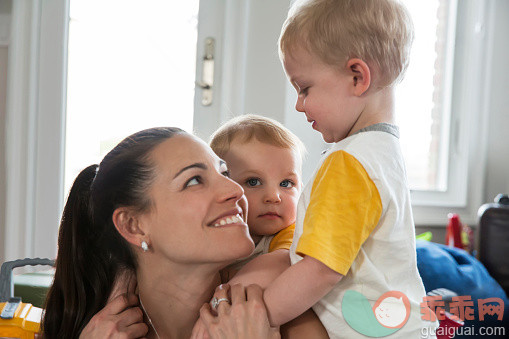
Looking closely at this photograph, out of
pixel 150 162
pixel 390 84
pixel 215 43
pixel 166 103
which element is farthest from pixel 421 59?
pixel 150 162

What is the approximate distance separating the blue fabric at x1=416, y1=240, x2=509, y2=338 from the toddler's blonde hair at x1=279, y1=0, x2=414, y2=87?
1.30 meters

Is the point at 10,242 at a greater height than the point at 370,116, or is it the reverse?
the point at 370,116

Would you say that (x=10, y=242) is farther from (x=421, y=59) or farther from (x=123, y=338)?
(x=421, y=59)

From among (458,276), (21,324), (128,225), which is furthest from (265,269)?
(458,276)

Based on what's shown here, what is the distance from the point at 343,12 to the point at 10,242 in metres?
2.23

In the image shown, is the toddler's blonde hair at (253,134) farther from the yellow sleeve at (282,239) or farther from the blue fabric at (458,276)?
the blue fabric at (458,276)

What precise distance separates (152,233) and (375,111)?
0.59 meters

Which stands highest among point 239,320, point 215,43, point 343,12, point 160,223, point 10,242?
point 215,43

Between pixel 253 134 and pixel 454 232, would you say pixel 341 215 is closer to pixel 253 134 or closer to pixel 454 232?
pixel 253 134

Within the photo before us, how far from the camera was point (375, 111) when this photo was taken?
1.14m

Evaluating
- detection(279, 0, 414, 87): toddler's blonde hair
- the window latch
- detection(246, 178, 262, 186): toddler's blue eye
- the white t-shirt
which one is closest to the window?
the window latch

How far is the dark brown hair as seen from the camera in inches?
52.6

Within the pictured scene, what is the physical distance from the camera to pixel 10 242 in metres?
2.66

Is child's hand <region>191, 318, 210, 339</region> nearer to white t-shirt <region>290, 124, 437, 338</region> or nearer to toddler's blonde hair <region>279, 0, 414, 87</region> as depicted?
white t-shirt <region>290, 124, 437, 338</region>
